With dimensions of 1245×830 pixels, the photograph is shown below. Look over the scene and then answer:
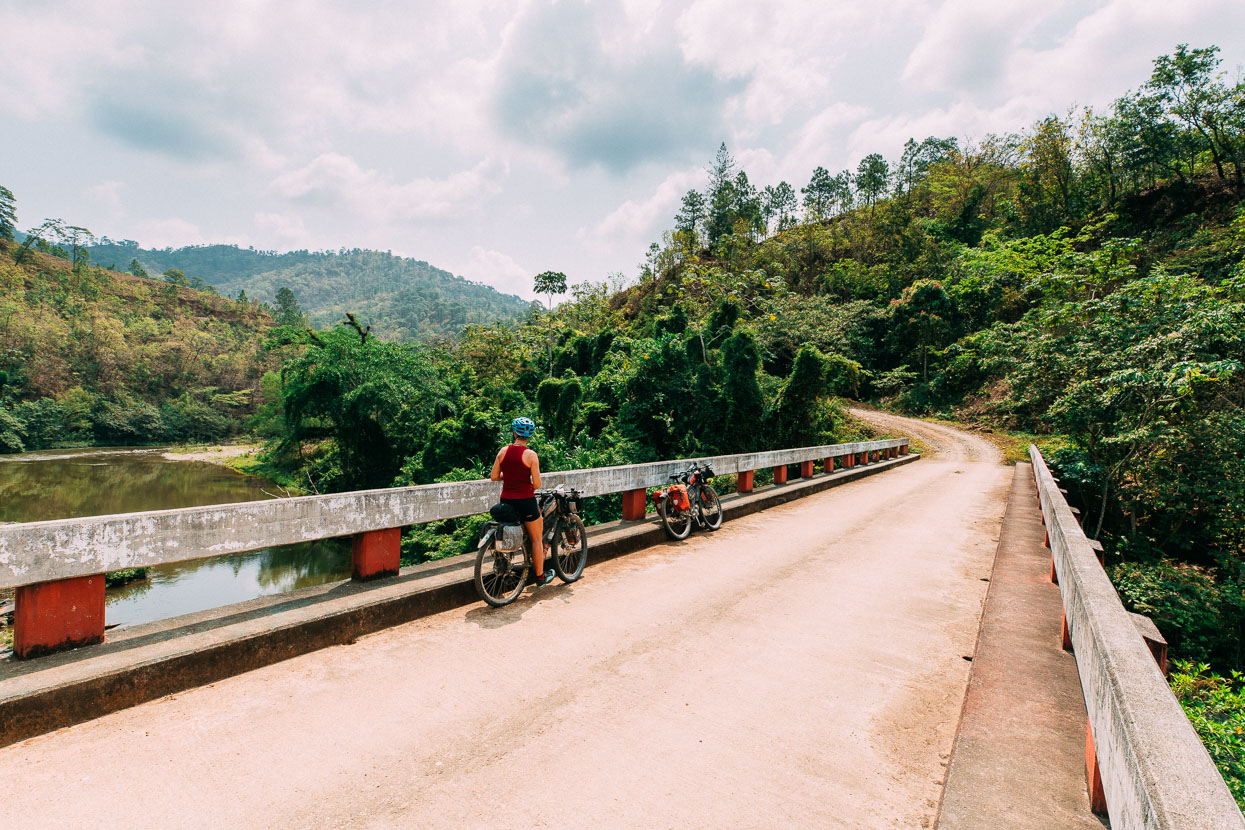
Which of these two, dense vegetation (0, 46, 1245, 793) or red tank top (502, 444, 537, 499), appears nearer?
red tank top (502, 444, 537, 499)

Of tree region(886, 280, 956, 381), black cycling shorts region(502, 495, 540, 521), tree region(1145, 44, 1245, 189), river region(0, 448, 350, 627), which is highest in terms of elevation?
tree region(1145, 44, 1245, 189)

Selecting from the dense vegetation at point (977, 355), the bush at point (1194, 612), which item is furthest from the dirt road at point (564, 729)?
the dense vegetation at point (977, 355)

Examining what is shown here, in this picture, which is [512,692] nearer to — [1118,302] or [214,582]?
[1118,302]

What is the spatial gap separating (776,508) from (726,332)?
1249 cm

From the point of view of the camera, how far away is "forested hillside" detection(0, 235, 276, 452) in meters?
62.1

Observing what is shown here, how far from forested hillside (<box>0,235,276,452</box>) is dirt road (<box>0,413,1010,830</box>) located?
74.8 meters

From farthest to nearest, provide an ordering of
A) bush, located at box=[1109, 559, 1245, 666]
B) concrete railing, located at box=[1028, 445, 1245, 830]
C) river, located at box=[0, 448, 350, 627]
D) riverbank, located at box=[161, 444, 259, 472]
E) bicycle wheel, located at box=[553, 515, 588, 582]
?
riverbank, located at box=[161, 444, 259, 472] < river, located at box=[0, 448, 350, 627] < bush, located at box=[1109, 559, 1245, 666] < bicycle wheel, located at box=[553, 515, 588, 582] < concrete railing, located at box=[1028, 445, 1245, 830]

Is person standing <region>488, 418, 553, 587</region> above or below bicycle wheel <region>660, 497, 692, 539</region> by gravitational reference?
above

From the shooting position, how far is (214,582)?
22922mm

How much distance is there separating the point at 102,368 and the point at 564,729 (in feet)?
299

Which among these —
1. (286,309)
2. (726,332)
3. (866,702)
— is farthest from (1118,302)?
(286,309)

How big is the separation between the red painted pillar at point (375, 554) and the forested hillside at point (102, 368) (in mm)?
73662

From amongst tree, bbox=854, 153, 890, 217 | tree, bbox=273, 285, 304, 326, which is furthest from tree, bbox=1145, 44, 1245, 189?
tree, bbox=273, 285, 304, 326

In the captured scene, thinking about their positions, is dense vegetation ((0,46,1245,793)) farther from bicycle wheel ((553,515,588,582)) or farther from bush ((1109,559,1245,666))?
bicycle wheel ((553,515,588,582))
